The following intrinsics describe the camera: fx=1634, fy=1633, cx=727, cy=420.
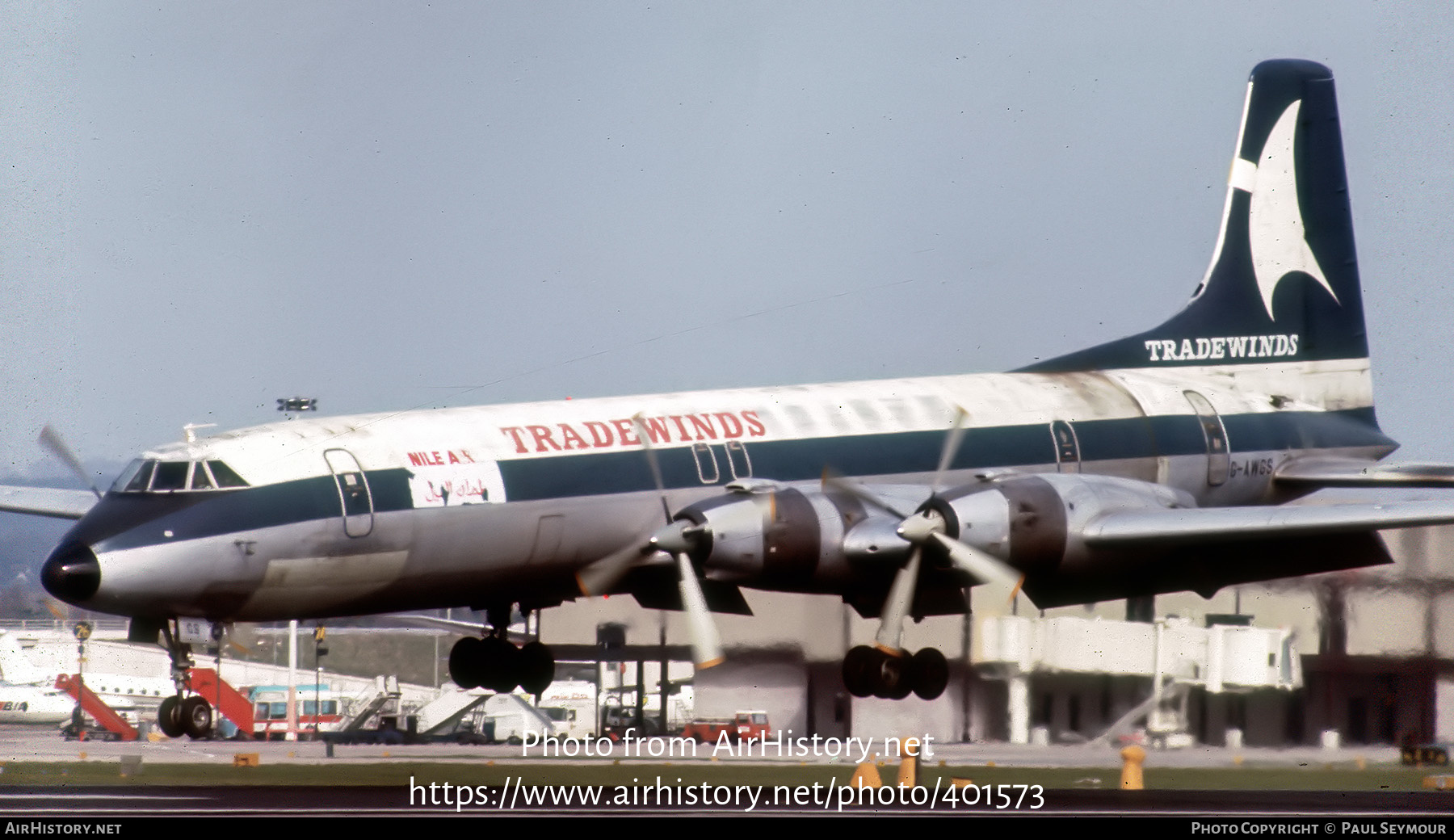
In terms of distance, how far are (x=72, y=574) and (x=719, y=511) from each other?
8018 millimetres

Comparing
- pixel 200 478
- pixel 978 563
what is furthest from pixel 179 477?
pixel 978 563

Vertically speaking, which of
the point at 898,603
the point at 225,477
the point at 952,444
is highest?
the point at 952,444

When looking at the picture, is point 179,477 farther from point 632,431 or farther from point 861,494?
point 861,494

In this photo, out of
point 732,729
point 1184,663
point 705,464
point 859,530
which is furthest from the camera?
point 732,729

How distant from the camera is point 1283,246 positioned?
105 feet

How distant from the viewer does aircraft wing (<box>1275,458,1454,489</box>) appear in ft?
89.0

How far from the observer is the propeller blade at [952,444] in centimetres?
2472

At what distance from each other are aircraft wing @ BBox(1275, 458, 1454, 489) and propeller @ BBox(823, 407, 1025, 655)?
357 inches

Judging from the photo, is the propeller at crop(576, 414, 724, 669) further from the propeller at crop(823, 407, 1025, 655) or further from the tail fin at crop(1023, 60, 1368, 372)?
the tail fin at crop(1023, 60, 1368, 372)

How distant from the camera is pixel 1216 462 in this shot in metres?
28.5

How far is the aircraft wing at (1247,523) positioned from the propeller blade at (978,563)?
1523mm

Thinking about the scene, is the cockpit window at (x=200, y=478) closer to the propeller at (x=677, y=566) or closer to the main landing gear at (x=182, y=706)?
the main landing gear at (x=182, y=706)
